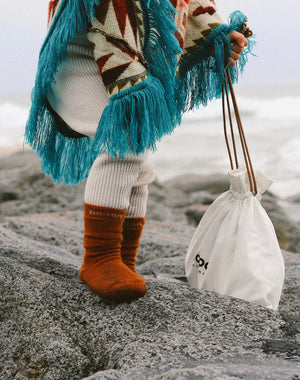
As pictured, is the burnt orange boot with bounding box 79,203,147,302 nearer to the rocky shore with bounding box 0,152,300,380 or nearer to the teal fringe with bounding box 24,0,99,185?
the rocky shore with bounding box 0,152,300,380

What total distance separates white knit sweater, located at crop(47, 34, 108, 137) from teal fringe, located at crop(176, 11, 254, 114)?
0.41 meters

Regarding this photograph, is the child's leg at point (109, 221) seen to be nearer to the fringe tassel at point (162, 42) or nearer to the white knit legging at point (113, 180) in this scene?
the white knit legging at point (113, 180)

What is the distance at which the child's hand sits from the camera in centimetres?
194

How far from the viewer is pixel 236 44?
1.97 m

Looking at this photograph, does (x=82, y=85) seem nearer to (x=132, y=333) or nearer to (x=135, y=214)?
(x=135, y=214)

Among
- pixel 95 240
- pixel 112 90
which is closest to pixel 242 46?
pixel 112 90

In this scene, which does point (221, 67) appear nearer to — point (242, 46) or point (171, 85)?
point (242, 46)

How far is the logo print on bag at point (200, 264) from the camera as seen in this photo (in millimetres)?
1995

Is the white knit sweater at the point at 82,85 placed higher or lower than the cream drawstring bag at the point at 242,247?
higher

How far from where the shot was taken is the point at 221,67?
1.97 m

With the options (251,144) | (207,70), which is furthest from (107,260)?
(251,144)

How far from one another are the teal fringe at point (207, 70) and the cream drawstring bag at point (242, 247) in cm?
8

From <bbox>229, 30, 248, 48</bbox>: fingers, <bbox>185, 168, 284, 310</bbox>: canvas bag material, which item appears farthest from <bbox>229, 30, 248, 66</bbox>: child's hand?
<bbox>185, 168, 284, 310</bbox>: canvas bag material

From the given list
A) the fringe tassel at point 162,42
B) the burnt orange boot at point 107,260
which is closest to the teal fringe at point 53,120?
the fringe tassel at point 162,42
